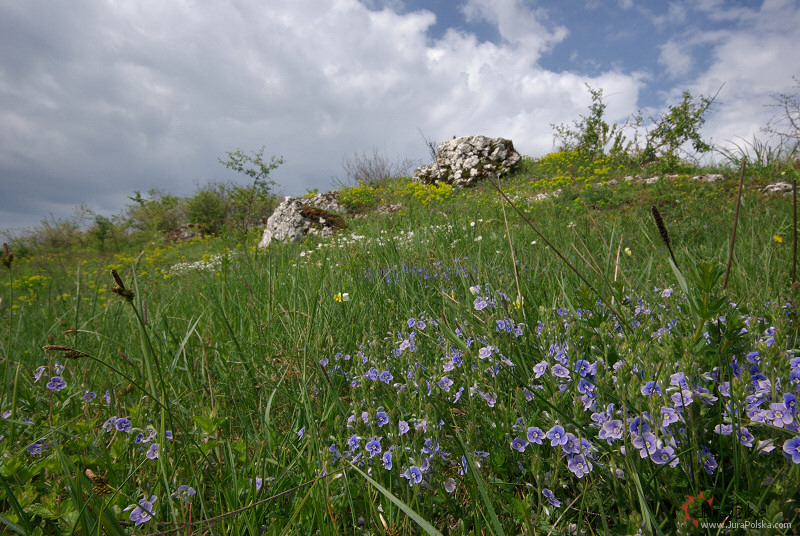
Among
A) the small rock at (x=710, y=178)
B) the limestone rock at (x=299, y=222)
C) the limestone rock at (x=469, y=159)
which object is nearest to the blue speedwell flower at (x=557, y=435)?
the limestone rock at (x=299, y=222)

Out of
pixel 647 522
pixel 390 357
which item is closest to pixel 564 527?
pixel 647 522

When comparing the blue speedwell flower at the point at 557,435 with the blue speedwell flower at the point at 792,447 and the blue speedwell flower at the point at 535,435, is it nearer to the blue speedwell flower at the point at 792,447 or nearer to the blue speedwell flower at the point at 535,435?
the blue speedwell flower at the point at 535,435

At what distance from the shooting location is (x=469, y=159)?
603 inches

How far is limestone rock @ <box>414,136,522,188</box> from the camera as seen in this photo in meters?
14.9

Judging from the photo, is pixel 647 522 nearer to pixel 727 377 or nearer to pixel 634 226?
pixel 727 377

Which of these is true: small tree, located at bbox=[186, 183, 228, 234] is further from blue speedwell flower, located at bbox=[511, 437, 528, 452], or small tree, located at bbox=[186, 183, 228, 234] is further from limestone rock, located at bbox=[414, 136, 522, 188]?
blue speedwell flower, located at bbox=[511, 437, 528, 452]

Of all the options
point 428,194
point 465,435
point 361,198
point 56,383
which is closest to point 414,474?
point 465,435

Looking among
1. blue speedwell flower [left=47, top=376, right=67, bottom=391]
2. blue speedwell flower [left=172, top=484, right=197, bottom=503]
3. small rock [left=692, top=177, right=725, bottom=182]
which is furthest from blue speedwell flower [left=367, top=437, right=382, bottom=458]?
small rock [left=692, top=177, right=725, bottom=182]

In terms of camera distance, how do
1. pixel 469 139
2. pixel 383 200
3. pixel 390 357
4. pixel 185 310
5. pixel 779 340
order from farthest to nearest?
pixel 469 139 < pixel 383 200 < pixel 185 310 < pixel 390 357 < pixel 779 340

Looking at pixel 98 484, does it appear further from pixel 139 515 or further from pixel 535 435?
pixel 535 435

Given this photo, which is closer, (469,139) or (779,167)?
(779,167)

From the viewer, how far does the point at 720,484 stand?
1.03 meters

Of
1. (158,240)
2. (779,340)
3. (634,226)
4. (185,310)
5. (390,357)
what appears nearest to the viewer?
(779,340)

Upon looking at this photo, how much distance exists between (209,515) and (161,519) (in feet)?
0.44
